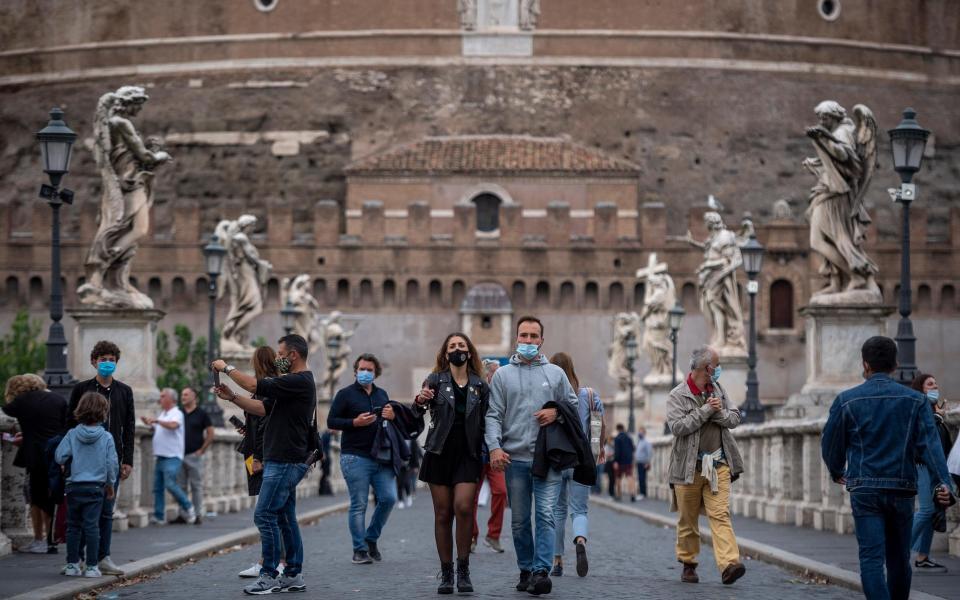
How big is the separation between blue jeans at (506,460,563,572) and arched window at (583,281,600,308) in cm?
4773

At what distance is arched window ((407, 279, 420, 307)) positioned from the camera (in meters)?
58.4

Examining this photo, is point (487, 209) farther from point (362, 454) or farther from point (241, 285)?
point (362, 454)

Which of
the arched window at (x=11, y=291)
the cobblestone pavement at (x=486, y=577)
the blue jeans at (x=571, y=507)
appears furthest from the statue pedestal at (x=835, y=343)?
the arched window at (x=11, y=291)

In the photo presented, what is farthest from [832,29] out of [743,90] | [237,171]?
[237,171]

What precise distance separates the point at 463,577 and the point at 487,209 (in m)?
51.1

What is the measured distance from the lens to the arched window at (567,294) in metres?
58.4

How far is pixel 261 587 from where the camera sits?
1057 cm

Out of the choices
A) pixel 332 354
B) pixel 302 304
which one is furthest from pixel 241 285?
pixel 332 354

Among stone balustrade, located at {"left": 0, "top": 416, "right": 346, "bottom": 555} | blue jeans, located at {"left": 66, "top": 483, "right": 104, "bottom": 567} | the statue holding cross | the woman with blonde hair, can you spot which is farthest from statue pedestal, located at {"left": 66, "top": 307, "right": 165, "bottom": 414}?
the statue holding cross

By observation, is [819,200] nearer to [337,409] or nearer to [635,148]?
[337,409]

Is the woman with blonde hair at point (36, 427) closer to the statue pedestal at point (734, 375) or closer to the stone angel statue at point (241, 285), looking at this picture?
the stone angel statue at point (241, 285)

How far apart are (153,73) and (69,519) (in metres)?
57.3

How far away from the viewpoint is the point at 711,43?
65.9 metres

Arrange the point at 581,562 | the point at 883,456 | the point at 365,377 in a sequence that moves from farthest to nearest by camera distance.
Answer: the point at 365,377 < the point at 581,562 < the point at 883,456
